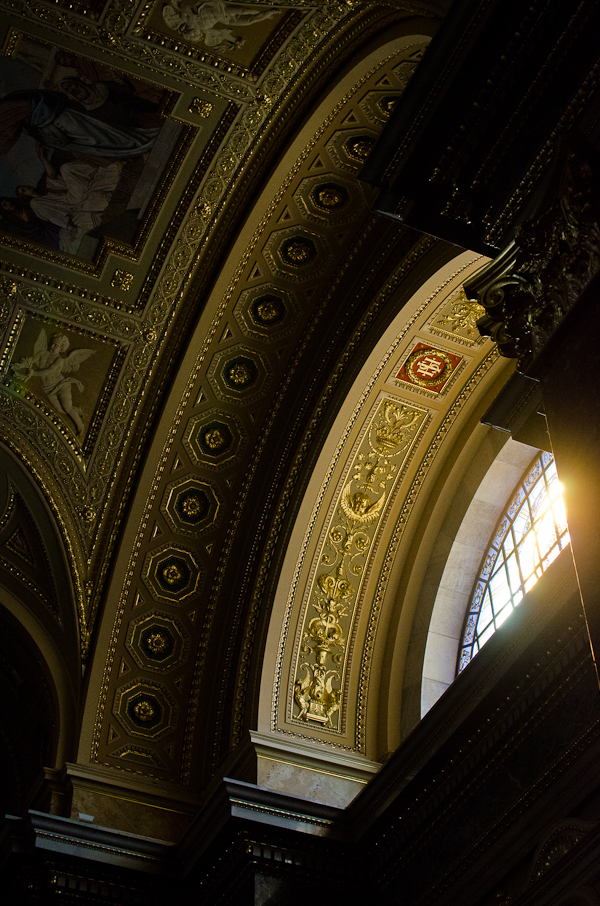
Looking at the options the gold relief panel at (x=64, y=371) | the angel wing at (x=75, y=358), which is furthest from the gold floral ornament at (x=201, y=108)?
the angel wing at (x=75, y=358)

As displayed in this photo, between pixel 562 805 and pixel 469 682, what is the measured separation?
1202 mm

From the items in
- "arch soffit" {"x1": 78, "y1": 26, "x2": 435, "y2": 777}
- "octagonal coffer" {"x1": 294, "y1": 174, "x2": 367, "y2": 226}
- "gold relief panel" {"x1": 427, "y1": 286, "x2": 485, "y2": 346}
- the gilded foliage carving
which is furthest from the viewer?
"gold relief panel" {"x1": 427, "y1": 286, "x2": 485, "y2": 346}

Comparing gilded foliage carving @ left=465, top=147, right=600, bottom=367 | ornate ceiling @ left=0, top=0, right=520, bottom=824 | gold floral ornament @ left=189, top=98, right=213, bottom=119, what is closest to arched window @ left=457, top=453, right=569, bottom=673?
ornate ceiling @ left=0, top=0, right=520, bottom=824

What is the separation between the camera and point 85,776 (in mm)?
9109

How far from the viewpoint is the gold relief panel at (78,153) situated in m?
8.06

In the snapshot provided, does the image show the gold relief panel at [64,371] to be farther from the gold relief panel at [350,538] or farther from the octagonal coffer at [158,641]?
the gold relief panel at [350,538]

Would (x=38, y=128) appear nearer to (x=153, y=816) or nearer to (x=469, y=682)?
(x=469, y=682)

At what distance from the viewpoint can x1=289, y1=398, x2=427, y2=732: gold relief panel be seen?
9634 mm

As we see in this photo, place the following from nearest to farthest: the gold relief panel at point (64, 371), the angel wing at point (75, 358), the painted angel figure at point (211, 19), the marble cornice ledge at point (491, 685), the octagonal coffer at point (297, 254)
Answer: the marble cornice ledge at point (491, 685)
the painted angel figure at point (211, 19)
the octagonal coffer at point (297, 254)
the gold relief panel at point (64, 371)
the angel wing at point (75, 358)

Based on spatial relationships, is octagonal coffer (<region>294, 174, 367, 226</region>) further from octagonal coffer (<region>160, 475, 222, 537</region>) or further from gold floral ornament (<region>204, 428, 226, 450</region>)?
octagonal coffer (<region>160, 475, 222, 537</region>)

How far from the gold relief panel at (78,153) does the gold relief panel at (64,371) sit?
82 centimetres

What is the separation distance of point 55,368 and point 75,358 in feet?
0.77

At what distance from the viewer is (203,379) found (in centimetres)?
988

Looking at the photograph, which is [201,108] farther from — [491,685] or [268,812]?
[268,812]
